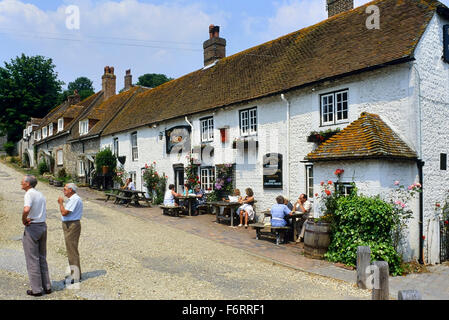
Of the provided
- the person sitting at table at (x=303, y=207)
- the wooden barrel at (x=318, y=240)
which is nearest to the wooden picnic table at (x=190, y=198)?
the person sitting at table at (x=303, y=207)

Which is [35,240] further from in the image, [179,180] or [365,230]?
[179,180]

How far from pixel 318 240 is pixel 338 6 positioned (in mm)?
10817

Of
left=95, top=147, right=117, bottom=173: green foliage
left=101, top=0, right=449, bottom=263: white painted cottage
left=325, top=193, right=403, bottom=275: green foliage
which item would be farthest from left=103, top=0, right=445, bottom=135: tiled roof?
left=325, top=193, right=403, bottom=275: green foliage

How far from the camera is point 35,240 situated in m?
5.66

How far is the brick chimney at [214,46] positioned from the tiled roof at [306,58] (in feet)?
2.17

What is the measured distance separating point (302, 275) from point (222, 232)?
4699mm

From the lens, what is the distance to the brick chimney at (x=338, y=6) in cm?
1491

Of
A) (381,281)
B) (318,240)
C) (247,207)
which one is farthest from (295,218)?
(381,281)

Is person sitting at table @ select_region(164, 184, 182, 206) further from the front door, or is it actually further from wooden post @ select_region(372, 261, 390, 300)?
wooden post @ select_region(372, 261, 390, 300)

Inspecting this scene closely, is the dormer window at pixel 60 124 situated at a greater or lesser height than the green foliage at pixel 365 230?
greater

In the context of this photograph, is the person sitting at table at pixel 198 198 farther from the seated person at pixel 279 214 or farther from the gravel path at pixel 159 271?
the seated person at pixel 279 214
